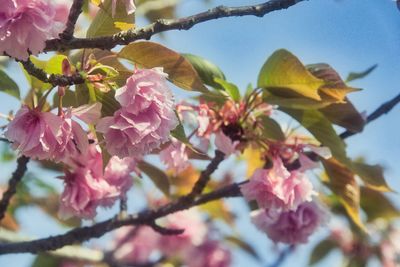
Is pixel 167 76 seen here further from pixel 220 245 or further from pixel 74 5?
pixel 220 245

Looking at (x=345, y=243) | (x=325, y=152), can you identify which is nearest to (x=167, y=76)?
(x=325, y=152)

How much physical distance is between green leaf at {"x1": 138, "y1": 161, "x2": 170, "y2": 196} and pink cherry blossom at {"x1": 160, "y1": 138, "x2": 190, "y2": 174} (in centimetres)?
24

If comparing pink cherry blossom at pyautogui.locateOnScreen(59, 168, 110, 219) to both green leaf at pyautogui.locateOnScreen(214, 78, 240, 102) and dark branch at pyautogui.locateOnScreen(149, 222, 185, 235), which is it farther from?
green leaf at pyautogui.locateOnScreen(214, 78, 240, 102)

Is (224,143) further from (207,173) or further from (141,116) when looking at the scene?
(141,116)

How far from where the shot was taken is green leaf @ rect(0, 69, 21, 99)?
1781 millimetres

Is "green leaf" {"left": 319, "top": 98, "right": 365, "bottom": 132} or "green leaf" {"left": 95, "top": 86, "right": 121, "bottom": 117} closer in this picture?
"green leaf" {"left": 95, "top": 86, "right": 121, "bottom": 117}

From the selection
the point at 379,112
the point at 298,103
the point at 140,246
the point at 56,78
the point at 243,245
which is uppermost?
the point at 56,78

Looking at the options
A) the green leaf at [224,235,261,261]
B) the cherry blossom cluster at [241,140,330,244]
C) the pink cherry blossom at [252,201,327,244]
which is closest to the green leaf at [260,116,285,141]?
the cherry blossom cluster at [241,140,330,244]

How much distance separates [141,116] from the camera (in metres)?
1.37

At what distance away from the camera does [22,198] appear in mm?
3092

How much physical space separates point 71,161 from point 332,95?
72 centimetres

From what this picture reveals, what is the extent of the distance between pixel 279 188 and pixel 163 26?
0.69 m

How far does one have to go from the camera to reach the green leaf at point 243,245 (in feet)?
11.3

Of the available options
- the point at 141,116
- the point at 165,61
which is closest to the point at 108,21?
the point at 165,61
